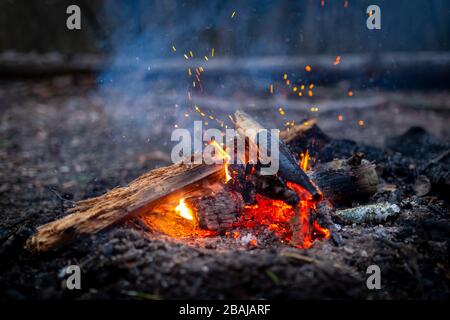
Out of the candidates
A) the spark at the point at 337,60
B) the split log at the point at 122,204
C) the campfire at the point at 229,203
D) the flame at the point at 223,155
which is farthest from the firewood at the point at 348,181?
the spark at the point at 337,60

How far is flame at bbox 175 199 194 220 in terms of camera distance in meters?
3.34

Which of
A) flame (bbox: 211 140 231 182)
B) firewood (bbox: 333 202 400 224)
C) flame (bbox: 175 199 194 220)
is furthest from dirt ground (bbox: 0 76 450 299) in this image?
flame (bbox: 211 140 231 182)

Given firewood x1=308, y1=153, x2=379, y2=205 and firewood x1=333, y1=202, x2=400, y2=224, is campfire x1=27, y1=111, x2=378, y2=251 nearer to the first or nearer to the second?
firewood x1=308, y1=153, x2=379, y2=205

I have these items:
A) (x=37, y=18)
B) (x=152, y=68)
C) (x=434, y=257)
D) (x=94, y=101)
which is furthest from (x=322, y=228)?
(x=37, y=18)

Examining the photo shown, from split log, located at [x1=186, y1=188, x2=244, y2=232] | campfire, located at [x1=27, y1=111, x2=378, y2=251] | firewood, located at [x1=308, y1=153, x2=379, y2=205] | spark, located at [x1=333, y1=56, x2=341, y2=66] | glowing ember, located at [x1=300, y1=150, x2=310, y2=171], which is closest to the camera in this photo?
campfire, located at [x1=27, y1=111, x2=378, y2=251]

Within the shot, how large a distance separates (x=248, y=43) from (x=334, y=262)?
21.1 feet

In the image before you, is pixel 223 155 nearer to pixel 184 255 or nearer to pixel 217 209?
pixel 217 209

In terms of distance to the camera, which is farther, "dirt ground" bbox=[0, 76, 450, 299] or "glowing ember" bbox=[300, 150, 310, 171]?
"glowing ember" bbox=[300, 150, 310, 171]

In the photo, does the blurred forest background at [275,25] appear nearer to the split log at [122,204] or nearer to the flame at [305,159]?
the flame at [305,159]

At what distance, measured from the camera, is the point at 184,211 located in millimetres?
3377

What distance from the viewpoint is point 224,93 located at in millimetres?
8391

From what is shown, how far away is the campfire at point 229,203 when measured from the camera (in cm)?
299
